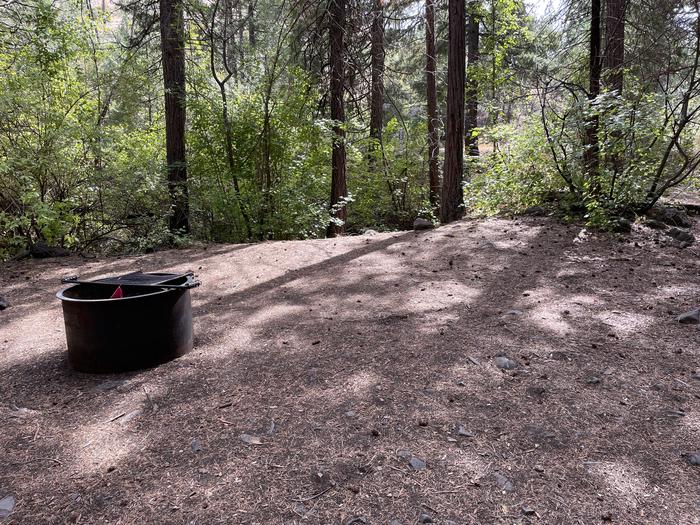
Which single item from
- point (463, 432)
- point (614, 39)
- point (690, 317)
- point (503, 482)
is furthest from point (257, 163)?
point (503, 482)

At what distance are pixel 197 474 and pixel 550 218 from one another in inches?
281

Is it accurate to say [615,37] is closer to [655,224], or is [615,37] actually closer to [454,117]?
[454,117]

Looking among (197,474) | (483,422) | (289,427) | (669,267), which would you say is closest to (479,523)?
(483,422)

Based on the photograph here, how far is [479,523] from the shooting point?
188 cm

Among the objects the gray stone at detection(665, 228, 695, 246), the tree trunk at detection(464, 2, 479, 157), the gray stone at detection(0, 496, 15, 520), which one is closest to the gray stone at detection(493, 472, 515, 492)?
the gray stone at detection(0, 496, 15, 520)

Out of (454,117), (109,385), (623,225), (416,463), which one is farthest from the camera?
(454,117)

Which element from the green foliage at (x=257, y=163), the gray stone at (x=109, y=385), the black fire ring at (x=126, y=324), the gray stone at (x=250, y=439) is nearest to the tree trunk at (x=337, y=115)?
the green foliage at (x=257, y=163)

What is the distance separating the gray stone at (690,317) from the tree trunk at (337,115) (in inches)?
277

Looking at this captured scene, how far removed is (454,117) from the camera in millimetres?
8430

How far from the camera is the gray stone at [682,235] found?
620 cm

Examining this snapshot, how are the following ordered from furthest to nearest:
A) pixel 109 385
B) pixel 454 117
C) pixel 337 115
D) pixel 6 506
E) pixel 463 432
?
pixel 337 115 → pixel 454 117 → pixel 109 385 → pixel 463 432 → pixel 6 506

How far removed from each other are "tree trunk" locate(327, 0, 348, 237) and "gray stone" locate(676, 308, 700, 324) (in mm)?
7032

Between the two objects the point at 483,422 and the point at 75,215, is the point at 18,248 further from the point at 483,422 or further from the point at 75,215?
the point at 483,422

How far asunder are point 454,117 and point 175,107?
5467 mm
